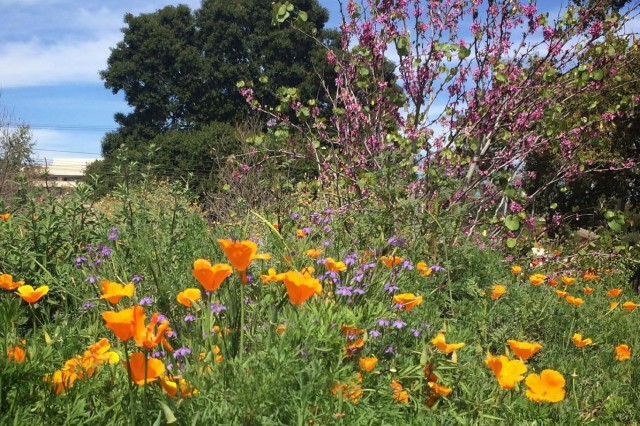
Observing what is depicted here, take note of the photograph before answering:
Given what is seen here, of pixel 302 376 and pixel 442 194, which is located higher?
pixel 442 194

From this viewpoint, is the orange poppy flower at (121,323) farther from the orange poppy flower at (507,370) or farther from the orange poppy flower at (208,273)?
the orange poppy flower at (507,370)

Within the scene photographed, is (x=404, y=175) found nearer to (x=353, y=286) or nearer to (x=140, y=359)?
(x=353, y=286)

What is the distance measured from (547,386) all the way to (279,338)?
85 cm

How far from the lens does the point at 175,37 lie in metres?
28.5

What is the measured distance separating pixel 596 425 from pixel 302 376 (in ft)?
4.59

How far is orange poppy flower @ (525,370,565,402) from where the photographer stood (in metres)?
1.75

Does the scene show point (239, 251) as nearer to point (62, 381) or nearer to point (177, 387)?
point (177, 387)

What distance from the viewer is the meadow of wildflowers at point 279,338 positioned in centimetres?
152

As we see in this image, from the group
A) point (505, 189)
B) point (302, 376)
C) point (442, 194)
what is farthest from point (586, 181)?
point (302, 376)

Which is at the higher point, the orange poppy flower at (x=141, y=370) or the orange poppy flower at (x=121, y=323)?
the orange poppy flower at (x=121, y=323)

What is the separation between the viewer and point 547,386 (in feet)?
5.82

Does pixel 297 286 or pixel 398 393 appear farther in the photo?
pixel 398 393

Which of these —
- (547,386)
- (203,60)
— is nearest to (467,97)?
(547,386)

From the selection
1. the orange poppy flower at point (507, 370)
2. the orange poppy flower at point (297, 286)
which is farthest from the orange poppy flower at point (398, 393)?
the orange poppy flower at point (297, 286)
